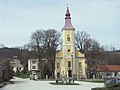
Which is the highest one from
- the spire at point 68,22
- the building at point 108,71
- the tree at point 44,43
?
the spire at point 68,22

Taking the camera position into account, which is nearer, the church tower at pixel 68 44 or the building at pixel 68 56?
the building at pixel 68 56

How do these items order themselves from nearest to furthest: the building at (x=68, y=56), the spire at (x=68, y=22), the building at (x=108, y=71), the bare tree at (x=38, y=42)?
the bare tree at (x=38, y=42) < the building at (x=68, y=56) < the spire at (x=68, y=22) < the building at (x=108, y=71)

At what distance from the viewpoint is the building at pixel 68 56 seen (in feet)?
308

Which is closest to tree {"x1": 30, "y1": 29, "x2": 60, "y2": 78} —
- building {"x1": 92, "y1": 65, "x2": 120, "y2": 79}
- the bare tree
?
the bare tree

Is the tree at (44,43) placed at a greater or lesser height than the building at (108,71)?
greater

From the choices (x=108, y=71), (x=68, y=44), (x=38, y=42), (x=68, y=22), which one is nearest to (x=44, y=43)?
(x=38, y=42)

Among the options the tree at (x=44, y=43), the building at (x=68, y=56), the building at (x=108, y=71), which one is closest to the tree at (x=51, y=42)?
the tree at (x=44, y=43)

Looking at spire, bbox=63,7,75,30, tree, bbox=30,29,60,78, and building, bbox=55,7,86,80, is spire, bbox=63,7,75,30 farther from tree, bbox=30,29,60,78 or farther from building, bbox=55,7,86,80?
tree, bbox=30,29,60,78

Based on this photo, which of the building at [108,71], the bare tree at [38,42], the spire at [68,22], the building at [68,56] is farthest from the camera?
the building at [108,71]

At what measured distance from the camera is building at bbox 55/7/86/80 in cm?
9400

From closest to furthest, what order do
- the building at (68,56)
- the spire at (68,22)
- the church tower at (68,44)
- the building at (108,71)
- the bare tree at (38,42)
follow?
1. the bare tree at (38,42)
2. the building at (68,56)
3. the church tower at (68,44)
4. the spire at (68,22)
5. the building at (108,71)

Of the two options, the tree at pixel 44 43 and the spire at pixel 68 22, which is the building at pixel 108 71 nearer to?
the spire at pixel 68 22

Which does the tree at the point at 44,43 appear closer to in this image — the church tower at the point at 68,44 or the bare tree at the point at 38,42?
the bare tree at the point at 38,42

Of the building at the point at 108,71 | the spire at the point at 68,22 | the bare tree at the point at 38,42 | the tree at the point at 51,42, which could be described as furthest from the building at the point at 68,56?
the bare tree at the point at 38,42
